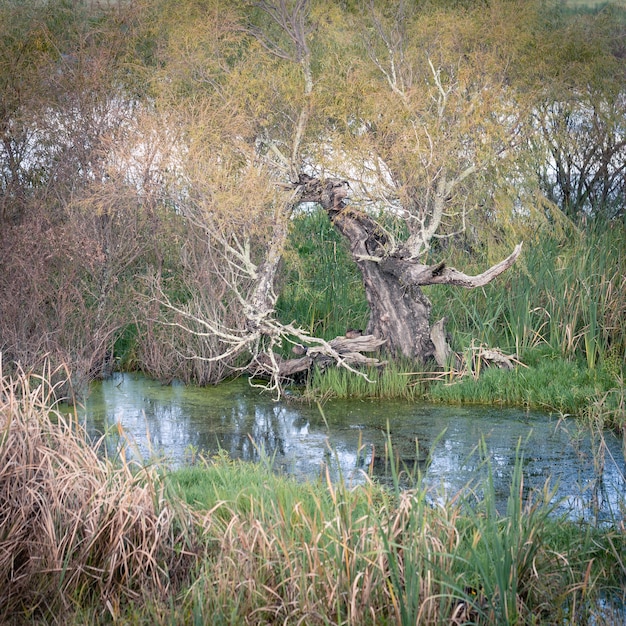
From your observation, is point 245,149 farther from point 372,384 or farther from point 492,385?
point 492,385

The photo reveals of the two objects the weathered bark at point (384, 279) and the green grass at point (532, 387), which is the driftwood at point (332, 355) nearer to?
the weathered bark at point (384, 279)

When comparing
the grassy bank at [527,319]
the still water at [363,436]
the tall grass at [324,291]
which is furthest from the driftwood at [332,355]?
the tall grass at [324,291]

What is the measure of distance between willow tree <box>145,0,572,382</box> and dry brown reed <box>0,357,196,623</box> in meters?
3.76

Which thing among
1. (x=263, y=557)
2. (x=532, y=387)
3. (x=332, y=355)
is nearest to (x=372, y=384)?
(x=332, y=355)

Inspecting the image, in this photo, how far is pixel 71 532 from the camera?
156 inches

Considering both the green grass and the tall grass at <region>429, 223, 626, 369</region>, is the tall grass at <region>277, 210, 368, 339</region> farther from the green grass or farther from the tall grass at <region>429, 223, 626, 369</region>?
the green grass

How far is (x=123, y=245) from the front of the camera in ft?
28.9

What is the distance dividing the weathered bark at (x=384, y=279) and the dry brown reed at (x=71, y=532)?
15.1ft

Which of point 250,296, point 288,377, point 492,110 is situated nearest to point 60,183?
point 250,296

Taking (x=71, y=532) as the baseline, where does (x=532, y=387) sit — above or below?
below

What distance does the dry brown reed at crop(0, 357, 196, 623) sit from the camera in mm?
3793

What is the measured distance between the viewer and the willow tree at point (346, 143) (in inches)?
314

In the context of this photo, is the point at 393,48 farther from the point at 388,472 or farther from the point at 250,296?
the point at 388,472

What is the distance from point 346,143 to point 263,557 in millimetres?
5236
